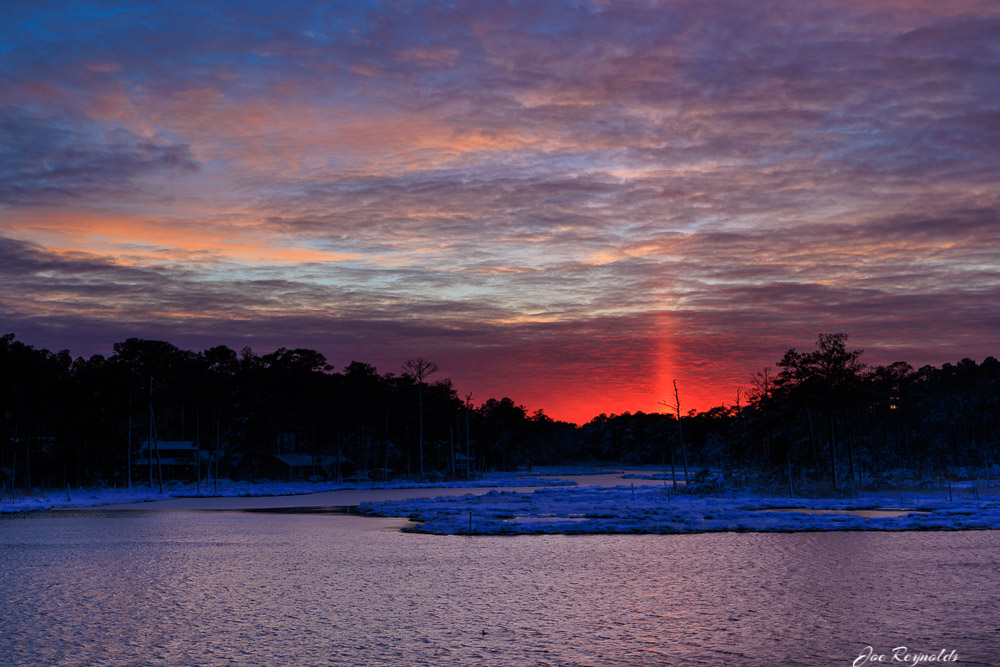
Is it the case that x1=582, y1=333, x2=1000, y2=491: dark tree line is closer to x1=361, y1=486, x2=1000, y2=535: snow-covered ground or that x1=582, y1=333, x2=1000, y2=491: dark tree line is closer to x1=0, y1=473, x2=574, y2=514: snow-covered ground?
x1=361, y1=486, x2=1000, y2=535: snow-covered ground

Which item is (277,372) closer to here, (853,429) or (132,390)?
(132,390)

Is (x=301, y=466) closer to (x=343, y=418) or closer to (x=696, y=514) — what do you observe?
(x=343, y=418)

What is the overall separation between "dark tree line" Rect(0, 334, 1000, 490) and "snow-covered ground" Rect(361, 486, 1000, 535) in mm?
9349

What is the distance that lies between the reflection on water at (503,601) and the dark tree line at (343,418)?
134 ft

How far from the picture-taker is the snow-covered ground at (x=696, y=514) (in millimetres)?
44562

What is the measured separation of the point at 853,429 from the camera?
14150 centimetres

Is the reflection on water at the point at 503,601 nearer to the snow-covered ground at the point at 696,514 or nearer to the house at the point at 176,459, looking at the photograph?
the snow-covered ground at the point at 696,514

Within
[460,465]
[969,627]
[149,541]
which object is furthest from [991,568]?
[460,465]

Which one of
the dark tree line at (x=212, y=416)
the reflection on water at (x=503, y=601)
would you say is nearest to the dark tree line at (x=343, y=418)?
the dark tree line at (x=212, y=416)

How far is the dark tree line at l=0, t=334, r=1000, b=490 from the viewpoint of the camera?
95.0m

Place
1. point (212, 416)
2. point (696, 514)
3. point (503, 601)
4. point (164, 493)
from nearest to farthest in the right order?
point (503, 601) → point (696, 514) → point (164, 493) → point (212, 416)

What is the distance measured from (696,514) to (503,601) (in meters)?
33.7

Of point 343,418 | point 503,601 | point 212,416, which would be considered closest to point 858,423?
point 343,418

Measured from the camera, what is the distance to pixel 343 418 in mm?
137500
